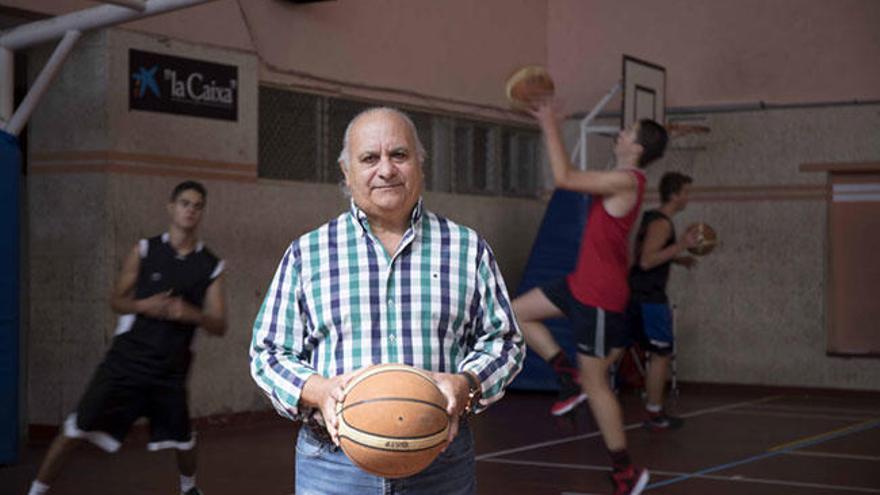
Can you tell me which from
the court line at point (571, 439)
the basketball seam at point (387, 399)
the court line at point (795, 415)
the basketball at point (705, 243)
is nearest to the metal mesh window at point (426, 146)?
the basketball at point (705, 243)

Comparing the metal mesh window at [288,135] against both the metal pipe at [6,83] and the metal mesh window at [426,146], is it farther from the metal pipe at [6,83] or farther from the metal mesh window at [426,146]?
the metal pipe at [6,83]

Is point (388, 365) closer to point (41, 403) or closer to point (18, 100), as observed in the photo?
point (41, 403)

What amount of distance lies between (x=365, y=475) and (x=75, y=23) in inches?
243

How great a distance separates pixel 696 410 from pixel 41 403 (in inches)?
259

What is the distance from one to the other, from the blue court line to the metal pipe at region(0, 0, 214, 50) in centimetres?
445

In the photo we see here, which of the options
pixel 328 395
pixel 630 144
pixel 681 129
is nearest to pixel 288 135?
pixel 681 129

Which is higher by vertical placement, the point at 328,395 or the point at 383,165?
the point at 383,165

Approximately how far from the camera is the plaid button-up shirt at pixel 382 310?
3355 mm

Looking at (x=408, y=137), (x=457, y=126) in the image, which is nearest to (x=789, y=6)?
(x=457, y=126)

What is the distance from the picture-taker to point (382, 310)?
3352 mm

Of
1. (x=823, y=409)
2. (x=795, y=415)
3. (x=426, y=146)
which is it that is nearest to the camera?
(x=795, y=415)

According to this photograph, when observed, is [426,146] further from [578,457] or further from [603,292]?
[603,292]

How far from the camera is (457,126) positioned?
15.3 metres

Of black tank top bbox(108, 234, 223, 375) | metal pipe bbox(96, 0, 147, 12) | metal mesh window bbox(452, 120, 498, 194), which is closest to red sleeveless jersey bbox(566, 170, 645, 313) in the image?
black tank top bbox(108, 234, 223, 375)
